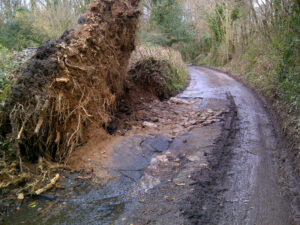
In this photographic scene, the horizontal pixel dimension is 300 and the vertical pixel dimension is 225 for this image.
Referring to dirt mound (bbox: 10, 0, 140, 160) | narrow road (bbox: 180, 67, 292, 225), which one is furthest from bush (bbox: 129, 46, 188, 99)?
narrow road (bbox: 180, 67, 292, 225)

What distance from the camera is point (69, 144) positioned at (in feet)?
15.1

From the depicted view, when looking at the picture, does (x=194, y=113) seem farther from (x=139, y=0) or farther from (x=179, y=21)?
(x=179, y=21)

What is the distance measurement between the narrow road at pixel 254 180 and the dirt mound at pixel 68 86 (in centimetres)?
285

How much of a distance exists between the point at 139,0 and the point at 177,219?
229 inches

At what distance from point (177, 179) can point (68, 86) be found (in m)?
2.57

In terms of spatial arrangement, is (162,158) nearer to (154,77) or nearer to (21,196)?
(21,196)

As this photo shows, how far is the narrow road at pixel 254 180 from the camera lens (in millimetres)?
3209

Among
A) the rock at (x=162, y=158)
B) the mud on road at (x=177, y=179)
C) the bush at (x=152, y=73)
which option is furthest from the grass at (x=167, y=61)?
the rock at (x=162, y=158)

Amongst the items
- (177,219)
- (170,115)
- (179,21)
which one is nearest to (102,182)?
(177,219)

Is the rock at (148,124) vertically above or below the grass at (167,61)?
below

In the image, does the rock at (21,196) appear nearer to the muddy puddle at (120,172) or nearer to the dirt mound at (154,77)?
the muddy puddle at (120,172)

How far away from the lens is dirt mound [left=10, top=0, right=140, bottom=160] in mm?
4203

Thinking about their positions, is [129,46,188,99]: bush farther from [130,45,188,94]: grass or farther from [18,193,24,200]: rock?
[18,193,24,200]: rock

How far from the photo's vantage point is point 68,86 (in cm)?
463
